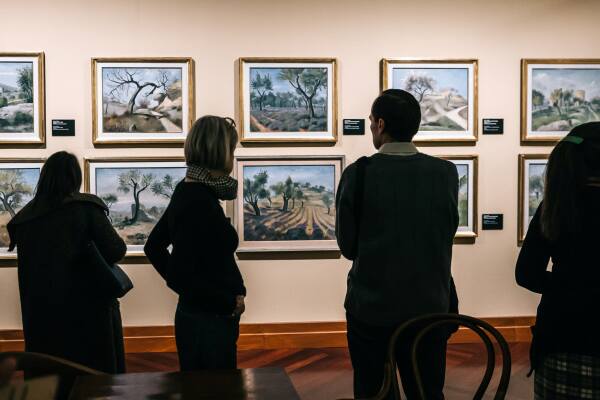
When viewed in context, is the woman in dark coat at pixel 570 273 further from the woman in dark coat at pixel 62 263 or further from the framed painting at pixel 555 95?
the framed painting at pixel 555 95

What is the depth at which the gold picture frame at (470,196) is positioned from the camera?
5.44 meters

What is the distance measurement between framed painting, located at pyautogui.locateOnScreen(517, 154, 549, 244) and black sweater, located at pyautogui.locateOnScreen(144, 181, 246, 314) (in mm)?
3794

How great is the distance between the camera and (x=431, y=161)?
231 centimetres

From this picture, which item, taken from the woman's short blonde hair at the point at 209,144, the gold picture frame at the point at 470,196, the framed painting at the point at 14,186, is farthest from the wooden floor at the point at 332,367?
the woman's short blonde hair at the point at 209,144

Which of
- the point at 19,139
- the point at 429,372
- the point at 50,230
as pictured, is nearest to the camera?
the point at 429,372

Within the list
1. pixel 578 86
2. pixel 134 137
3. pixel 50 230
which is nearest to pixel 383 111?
pixel 50 230

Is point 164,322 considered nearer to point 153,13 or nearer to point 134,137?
point 134,137

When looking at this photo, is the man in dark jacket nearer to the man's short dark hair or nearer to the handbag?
the man's short dark hair

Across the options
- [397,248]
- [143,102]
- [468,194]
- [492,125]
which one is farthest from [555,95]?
[397,248]

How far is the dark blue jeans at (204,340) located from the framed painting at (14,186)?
3419 mm

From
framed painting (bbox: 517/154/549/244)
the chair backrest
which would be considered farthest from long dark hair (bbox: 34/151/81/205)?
framed painting (bbox: 517/154/549/244)

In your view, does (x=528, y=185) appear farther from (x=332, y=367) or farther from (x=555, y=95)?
(x=332, y=367)

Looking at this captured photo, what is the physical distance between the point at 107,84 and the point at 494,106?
3.38 m

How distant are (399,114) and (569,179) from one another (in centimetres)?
73
